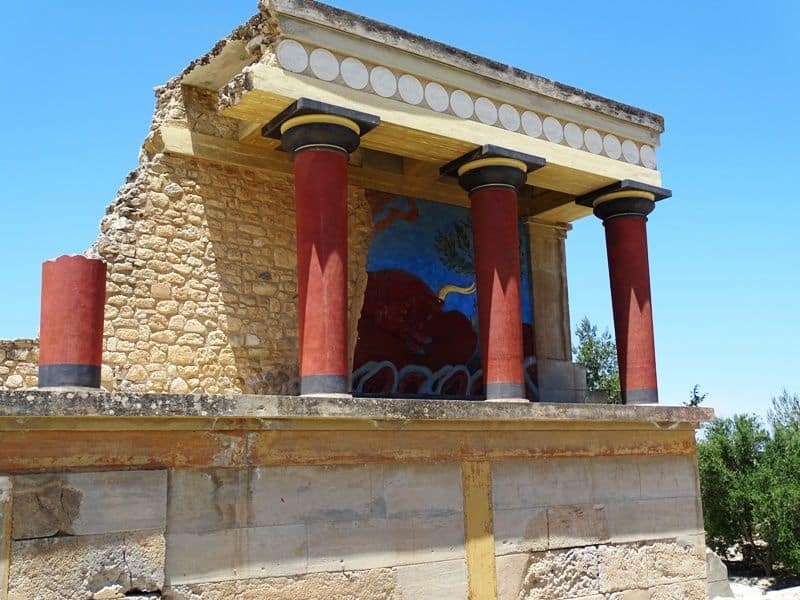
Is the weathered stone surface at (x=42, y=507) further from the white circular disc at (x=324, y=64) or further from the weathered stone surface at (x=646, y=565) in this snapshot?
the weathered stone surface at (x=646, y=565)

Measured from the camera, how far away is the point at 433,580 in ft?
21.8

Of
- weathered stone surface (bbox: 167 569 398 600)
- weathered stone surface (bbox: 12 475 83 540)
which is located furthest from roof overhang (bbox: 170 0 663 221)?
weathered stone surface (bbox: 167 569 398 600)

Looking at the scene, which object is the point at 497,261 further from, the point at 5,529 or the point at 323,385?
the point at 5,529

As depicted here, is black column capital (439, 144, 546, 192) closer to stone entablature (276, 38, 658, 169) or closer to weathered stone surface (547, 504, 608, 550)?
stone entablature (276, 38, 658, 169)

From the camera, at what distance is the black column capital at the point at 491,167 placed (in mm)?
8172

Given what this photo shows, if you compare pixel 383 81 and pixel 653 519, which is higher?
pixel 383 81

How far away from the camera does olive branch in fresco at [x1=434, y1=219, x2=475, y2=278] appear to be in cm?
994

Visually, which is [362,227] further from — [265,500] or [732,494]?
[732,494]

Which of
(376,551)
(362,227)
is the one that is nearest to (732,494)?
(362,227)

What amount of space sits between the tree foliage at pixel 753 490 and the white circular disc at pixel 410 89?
43.8 feet

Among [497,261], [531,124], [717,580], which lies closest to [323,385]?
[497,261]

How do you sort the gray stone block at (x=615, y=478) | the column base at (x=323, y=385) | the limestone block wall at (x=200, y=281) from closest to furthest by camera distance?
1. the column base at (x=323, y=385)
2. the limestone block wall at (x=200, y=281)
3. the gray stone block at (x=615, y=478)

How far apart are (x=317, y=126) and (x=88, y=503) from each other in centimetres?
354

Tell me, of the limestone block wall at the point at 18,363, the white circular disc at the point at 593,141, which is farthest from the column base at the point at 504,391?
the limestone block wall at the point at 18,363
